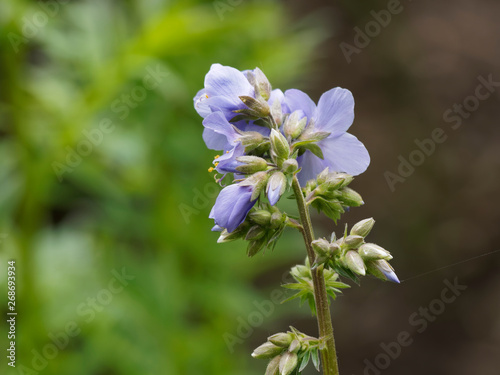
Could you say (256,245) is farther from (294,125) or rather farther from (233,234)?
(294,125)

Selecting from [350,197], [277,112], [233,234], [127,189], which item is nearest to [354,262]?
[350,197]

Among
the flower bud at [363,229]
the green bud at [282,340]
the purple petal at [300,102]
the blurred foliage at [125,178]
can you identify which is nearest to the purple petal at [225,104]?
the purple petal at [300,102]

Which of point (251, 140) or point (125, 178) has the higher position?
point (125, 178)

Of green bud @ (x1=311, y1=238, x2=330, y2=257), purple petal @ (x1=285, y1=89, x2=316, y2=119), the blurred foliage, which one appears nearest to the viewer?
green bud @ (x1=311, y1=238, x2=330, y2=257)

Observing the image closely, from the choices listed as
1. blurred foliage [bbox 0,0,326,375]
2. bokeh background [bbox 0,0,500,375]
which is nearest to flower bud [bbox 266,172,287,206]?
bokeh background [bbox 0,0,500,375]

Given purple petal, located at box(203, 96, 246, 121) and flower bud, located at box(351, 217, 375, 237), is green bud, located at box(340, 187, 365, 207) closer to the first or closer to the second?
flower bud, located at box(351, 217, 375, 237)

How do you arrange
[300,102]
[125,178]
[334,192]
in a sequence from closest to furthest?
[334,192] < [300,102] < [125,178]
